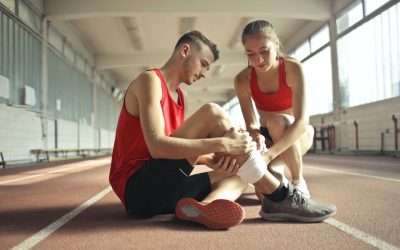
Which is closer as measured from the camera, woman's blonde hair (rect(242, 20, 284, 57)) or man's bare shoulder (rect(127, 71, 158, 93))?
man's bare shoulder (rect(127, 71, 158, 93))

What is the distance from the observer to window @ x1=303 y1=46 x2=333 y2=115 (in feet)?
44.6

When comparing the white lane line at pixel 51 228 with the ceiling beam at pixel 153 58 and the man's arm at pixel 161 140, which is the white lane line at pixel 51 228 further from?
the ceiling beam at pixel 153 58

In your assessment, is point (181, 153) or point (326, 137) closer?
point (181, 153)

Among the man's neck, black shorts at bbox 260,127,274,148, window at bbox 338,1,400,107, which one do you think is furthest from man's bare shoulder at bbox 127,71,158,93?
window at bbox 338,1,400,107

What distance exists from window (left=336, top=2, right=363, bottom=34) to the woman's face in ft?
30.5

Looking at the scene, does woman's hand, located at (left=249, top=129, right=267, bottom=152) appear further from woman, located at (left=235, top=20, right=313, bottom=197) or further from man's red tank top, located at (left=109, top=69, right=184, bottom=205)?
man's red tank top, located at (left=109, top=69, right=184, bottom=205)

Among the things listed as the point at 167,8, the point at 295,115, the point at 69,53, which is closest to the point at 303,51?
the point at 167,8

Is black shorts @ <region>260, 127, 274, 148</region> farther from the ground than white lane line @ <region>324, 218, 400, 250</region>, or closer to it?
farther from the ground

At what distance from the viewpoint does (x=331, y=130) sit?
13219 millimetres

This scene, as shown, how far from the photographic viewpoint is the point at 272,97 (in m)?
2.87

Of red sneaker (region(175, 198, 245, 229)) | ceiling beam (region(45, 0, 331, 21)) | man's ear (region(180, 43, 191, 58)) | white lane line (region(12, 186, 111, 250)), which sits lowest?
white lane line (region(12, 186, 111, 250))

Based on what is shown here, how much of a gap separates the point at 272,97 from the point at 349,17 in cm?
977

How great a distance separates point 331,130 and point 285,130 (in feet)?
36.6

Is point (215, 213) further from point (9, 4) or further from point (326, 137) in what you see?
point (326, 137)
